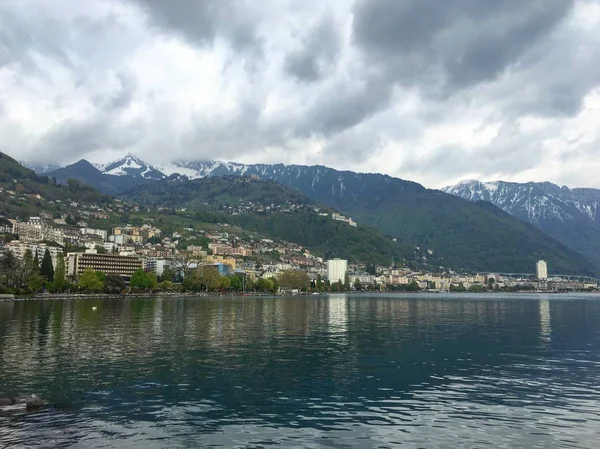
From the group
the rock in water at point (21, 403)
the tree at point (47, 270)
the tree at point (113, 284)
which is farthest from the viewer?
the tree at point (113, 284)

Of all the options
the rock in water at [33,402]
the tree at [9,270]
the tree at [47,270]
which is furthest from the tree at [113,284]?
the rock in water at [33,402]

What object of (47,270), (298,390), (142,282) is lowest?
(298,390)

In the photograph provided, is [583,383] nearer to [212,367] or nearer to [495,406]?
[495,406]

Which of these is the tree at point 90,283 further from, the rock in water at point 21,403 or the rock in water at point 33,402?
the rock in water at point 33,402

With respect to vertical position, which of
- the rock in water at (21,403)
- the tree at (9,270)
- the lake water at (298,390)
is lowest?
the lake water at (298,390)

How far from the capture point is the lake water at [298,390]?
21.5 meters

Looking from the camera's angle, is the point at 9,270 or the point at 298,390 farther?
the point at 9,270

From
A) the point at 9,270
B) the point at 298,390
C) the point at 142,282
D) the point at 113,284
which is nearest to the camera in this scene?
the point at 298,390

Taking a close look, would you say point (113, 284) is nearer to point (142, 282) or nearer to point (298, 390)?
point (142, 282)

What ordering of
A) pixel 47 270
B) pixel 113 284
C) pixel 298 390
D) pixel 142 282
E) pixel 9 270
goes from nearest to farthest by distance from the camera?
pixel 298 390, pixel 9 270, pixel 47 270, pixel 113 284, pixel 142 282

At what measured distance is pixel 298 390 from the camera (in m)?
29.9

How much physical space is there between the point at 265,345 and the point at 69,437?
93.9ft

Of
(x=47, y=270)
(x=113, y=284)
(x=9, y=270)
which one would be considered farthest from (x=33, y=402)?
(x=113, y=284)

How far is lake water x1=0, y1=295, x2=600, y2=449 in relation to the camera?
21.5 meters
